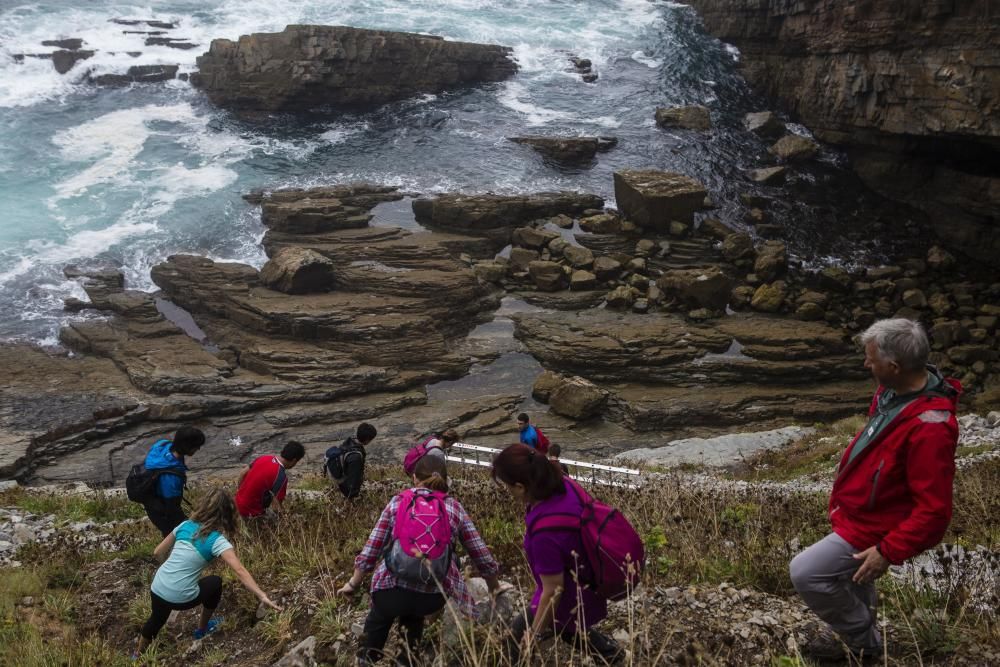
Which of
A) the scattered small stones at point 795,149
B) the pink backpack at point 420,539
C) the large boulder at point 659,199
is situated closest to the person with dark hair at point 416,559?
the pink backpack at point 420,539

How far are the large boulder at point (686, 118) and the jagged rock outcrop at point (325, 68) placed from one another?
8.69 m

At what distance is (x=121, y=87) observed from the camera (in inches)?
1265

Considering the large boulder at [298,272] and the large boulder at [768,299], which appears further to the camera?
the large boulder at [768,299]

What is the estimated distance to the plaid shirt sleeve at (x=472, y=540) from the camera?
4703 millimetres

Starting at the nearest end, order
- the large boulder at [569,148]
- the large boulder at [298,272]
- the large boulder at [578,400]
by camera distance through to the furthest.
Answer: the large boulder at [578,400]
the large boulder at [298,272]
the large boulder at [569,148]

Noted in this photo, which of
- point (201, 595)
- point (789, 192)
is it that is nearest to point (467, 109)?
point (789, 192)

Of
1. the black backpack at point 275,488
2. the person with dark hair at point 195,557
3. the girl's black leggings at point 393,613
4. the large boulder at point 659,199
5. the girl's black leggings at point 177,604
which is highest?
the girl's black leggings at point 393,613

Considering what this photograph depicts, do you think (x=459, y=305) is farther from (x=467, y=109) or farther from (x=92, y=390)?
(x=467, y=109)

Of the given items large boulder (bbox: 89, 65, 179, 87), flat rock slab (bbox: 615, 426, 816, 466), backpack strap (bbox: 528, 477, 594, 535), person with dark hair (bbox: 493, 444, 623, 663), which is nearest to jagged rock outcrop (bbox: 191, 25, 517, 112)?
large boulder (bbox: 89, 65, 179, 87)

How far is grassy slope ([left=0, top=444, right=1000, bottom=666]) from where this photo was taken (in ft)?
15.3

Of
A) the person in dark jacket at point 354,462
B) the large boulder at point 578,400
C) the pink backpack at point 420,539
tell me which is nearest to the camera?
the pink backpack at point 420,539

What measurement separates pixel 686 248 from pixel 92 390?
15.0m

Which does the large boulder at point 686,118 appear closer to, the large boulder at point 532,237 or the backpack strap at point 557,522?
the large boulder at point 532,237

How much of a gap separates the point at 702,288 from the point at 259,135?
59.9ft
